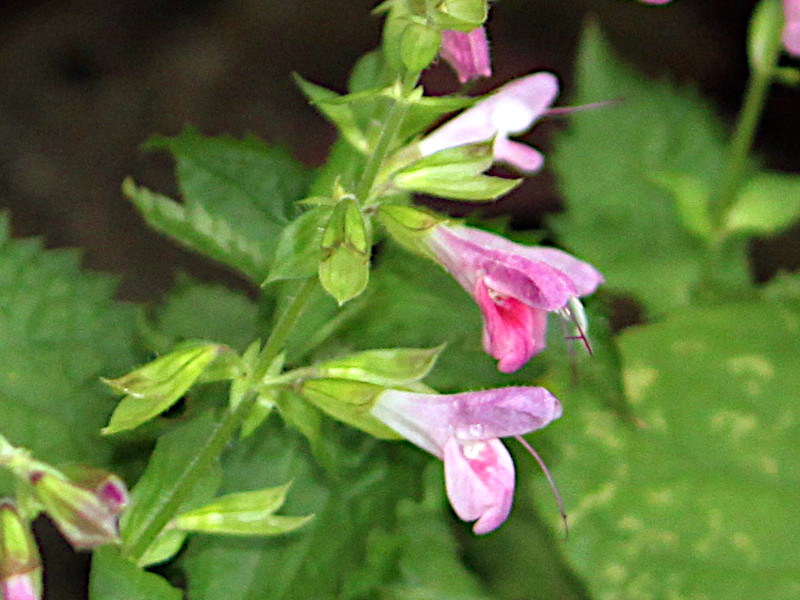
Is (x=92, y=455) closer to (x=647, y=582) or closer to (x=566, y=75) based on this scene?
(x=647, y=582)

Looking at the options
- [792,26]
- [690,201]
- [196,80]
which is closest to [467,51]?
[792,26]

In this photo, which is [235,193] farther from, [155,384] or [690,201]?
[690,201]

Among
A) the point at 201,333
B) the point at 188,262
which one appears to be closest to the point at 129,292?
the point at 188,262

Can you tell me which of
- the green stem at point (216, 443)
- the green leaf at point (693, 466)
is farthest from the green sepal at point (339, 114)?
the green leaf at point (693, 466)

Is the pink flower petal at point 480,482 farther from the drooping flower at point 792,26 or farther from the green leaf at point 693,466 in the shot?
the drooping flower at point 792,26

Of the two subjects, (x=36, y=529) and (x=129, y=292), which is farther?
(x=129, y=292)

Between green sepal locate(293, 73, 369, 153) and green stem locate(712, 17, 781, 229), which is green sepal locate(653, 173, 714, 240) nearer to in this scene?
green stem locate(712, 17, 781, 229)
